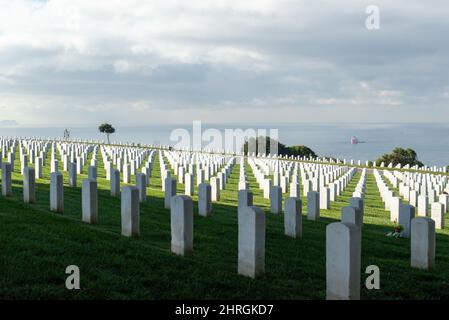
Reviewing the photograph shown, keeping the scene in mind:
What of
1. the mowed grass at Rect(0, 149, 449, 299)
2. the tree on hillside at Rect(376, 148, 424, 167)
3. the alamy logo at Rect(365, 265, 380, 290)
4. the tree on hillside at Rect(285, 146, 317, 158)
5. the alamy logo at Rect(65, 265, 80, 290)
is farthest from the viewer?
the tree on hillside at Rect(285, 146, 317, 158)

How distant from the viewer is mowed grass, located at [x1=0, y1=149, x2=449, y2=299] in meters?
6.05

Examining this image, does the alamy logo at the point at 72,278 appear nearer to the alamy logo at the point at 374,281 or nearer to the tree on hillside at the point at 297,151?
the alamy logo at the point at 374,281

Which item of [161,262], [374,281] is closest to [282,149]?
[161,262]

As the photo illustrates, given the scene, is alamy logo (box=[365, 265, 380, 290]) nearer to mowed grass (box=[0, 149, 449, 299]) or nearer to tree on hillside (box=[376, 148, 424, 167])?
mowed grass (box=[0, 149, 449, 299])

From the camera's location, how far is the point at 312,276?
7.28 meters

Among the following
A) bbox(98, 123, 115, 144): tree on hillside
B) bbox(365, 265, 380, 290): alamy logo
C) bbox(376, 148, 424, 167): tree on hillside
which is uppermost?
bbox(98, 123, 115, 144): tree on hillside

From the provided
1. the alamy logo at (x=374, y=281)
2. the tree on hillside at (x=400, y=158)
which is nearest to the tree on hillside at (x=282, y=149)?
the tree on hillside at (x=400, y=158)

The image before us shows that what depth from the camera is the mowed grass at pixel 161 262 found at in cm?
605

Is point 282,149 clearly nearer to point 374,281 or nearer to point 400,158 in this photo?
point 400,158

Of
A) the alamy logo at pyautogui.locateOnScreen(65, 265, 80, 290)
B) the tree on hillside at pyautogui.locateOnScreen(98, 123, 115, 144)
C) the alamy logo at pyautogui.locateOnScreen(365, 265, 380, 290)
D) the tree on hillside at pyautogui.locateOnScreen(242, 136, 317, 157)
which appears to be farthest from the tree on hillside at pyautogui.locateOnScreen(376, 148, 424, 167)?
the alamy logo at pyautogui.locateOnScreen(65, 265, 80, 290)

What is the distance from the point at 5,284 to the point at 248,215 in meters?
2.96

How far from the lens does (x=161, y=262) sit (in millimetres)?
7230
